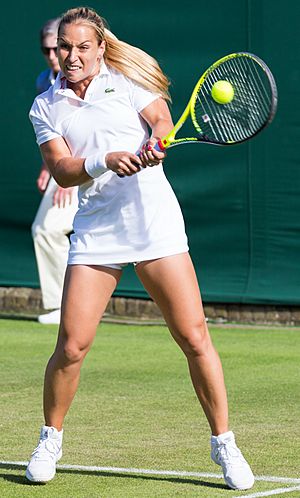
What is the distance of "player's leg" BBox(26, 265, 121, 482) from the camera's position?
17.1ft

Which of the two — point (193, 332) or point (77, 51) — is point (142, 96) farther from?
point (193, 332)

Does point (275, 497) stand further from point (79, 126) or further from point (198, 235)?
point (198, 235)

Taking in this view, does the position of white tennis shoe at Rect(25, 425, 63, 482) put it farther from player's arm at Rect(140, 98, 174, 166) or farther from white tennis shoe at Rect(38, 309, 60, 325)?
white tennis shoe at Rect(38, 309, 60, 325)

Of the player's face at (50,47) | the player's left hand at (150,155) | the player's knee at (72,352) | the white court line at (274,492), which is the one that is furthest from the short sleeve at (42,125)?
the player's face at (50,47)

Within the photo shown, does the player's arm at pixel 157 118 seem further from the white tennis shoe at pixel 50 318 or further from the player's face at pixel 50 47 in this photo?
the white tennis shoe at pixel 50 318

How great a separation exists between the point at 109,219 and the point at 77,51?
0.69m

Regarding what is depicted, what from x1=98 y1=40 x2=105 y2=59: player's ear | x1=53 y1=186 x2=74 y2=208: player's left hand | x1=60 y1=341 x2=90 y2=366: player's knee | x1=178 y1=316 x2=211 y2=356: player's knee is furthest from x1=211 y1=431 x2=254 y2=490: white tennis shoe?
x1=53 y1=186 x2=74 y2=208: player's left hand

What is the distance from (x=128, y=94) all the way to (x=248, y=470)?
1589mm

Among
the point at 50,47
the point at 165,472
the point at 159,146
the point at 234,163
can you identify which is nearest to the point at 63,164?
the point at 159,146

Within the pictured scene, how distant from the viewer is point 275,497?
4.94m

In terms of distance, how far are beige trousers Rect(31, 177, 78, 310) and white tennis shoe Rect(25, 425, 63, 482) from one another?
209 inches

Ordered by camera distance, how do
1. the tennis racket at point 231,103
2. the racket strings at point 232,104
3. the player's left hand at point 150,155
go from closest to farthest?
the player's left hand at point 150,155 → the tennis racket at point 231,103 → the racket strings at point 232,104

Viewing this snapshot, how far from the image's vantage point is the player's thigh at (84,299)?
205 inches

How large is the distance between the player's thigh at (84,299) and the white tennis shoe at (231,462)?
2.20 ft
